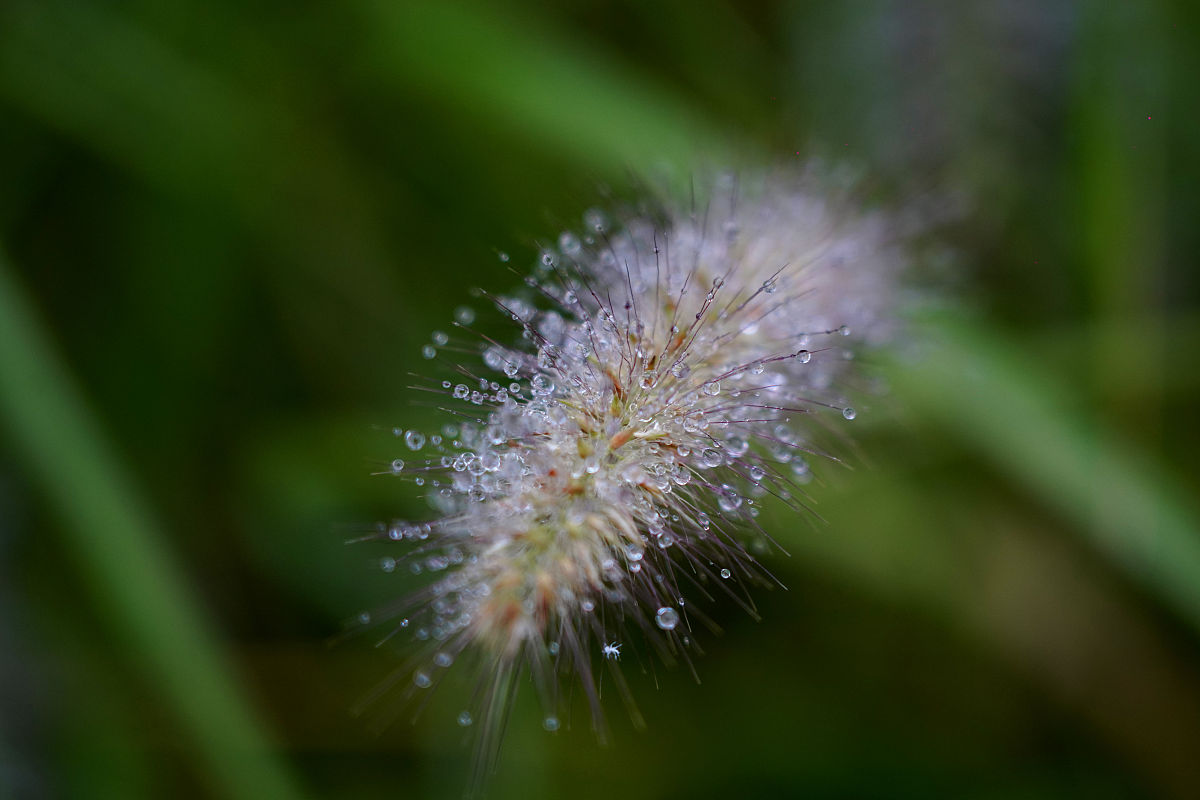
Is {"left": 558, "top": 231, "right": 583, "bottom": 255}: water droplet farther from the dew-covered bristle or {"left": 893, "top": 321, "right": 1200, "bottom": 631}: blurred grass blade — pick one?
{"left": 893, "top": 321, "right": 1200, "bottom": 631}: blurred grass blade

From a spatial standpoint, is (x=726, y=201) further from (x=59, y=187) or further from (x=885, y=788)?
(x=59, y=187)

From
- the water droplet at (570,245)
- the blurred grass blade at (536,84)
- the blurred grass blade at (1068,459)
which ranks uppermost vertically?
the blurred grass blade at (536,84)

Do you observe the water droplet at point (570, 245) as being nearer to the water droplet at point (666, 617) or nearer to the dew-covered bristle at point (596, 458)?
the dew-covered bristle at point (596, 458)

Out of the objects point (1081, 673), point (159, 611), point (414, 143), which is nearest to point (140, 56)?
point (414, 143)

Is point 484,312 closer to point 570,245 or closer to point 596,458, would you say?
point 570,245

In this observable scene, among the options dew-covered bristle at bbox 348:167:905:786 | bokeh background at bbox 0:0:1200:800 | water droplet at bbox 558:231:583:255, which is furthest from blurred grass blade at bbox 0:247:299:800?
water droplet at bbox 558:231:583:255

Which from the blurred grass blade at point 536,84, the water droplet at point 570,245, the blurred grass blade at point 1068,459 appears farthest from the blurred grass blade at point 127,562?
the blurred grass blade at point 1068,459
